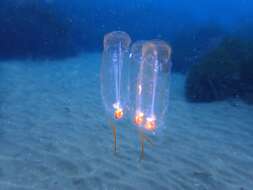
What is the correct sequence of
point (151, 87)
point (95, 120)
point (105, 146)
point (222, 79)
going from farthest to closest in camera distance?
point (222, 79), point (95, 120), point (105, 146), point (151, 87)

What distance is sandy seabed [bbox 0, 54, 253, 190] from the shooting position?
13.6 feet

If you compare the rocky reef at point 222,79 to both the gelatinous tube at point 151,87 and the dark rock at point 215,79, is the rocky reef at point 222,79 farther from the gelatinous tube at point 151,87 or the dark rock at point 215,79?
the gelatinous tube at point 151,87

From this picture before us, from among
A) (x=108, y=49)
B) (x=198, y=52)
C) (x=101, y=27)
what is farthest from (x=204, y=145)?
(x=101, y=27)

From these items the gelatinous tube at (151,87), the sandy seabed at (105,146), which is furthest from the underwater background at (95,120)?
the gelatinous tube at (151,87)

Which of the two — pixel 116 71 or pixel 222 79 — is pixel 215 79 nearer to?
pixel 222 79

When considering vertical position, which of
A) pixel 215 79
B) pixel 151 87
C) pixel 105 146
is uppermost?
pixel 151 87

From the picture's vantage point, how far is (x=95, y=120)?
6395 mm

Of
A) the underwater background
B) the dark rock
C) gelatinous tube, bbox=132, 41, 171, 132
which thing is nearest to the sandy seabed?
the underwater background

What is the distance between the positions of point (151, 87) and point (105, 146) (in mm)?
1540

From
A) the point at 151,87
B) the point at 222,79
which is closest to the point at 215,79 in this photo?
the point at 222,79

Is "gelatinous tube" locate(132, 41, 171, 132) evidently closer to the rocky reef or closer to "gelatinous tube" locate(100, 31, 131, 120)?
"gelatinous tube" locate(100, 31, 131, 120)

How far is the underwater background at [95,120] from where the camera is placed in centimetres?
427

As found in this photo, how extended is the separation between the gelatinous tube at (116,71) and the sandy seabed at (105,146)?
2.94 feet

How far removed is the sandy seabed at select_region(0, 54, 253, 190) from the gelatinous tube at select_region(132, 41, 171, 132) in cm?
83
